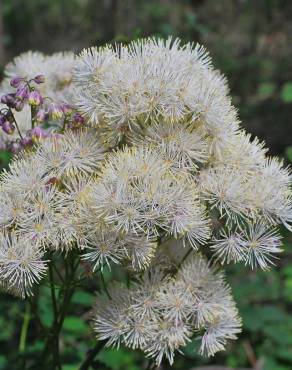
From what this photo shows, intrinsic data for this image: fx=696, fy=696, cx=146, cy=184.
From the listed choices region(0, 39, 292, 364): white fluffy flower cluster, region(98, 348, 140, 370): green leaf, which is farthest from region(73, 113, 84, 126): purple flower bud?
region(98, 348, 140, 370): green leaf

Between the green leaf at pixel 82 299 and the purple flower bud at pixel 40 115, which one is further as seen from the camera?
the green leaf at pixel 82 299

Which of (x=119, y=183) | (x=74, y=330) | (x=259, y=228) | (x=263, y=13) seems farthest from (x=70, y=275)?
(x=263, y=13)

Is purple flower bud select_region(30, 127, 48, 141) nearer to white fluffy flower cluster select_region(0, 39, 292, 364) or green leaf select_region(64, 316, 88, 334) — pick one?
white fluffy flower cluster select_region(0, 39, 292, 364)

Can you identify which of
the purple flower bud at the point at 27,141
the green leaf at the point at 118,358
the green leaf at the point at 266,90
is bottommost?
the green leaf at the point at 118,358

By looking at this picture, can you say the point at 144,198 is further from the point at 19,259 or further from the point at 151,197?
the point at 19,259

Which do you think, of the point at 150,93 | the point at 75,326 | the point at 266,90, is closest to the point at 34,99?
the point at 150,93

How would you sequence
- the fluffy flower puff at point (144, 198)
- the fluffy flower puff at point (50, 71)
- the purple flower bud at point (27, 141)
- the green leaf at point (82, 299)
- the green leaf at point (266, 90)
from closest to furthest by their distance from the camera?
1. the fluffy flower puff at point (144, 198)
2. the purple flower bud at point (27, 141)
3. the fluffy flower puff at point (50, 71)
4. the green leaf at point (82, 299)
5. the green leaf at point (266, 90)

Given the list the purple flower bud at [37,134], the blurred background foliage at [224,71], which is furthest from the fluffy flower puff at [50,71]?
the purple flower bud at [37,134]

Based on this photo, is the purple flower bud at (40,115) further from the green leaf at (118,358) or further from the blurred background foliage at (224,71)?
the green leaf at (118,358)

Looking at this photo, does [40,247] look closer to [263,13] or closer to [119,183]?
[119,183]
